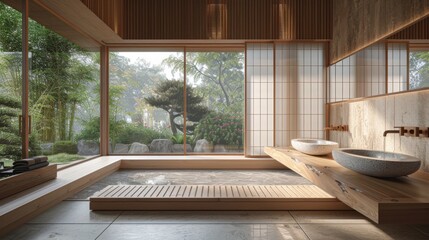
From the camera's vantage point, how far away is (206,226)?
2395 millimetres

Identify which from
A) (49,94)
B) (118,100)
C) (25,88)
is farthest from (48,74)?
(118,100)

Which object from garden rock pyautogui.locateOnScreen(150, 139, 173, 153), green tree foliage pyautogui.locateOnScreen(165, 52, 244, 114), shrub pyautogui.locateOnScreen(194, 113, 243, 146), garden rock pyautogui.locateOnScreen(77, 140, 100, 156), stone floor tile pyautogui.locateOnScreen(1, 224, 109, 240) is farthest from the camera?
green tree foliage pyautogui.locateOnScreen(165, 52, 244, 114)

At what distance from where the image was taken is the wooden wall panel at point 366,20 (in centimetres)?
246

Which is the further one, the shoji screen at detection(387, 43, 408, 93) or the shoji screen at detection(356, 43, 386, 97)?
the shoji screen at detection(356, 43, 386, 97)

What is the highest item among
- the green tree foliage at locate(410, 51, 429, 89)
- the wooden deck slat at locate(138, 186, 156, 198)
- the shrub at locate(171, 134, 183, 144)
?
the green tree foliage at locate(410, 51, 429, 89)

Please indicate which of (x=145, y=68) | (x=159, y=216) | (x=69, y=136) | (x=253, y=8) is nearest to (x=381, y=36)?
(x=253, y=8)

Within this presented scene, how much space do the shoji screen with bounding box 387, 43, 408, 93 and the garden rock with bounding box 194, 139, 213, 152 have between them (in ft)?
15.7

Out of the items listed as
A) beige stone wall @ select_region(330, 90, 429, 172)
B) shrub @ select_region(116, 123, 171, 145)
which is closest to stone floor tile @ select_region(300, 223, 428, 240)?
beige stone wall @ select_region(330, 90, 429, 172)

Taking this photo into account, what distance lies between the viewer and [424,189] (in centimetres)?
172

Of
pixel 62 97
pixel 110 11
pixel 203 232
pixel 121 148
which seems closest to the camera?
pixel 203 232

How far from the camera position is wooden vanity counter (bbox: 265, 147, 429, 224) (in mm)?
1424

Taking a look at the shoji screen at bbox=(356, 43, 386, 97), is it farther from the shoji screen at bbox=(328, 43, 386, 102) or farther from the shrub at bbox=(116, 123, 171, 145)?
the shrub at bbox=(116, 123, 171, 145)

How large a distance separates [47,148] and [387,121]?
416cm

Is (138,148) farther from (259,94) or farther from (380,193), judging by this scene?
(380,193)
